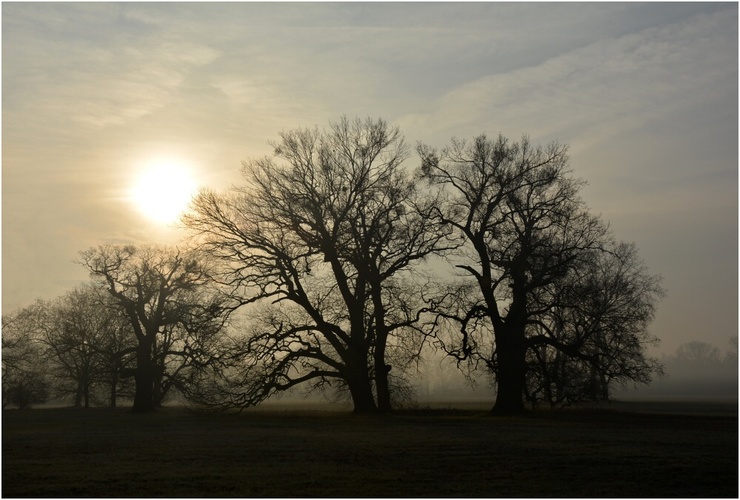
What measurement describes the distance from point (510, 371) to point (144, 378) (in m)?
26.1

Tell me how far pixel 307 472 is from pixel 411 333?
77.0 ft

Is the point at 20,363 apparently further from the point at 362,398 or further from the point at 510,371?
the point at 510,371

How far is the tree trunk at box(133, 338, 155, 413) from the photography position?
177ft

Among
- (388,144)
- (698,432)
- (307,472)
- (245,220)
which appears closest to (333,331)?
(245,220)

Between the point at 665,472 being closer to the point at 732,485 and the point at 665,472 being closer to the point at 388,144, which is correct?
the point at 732,485

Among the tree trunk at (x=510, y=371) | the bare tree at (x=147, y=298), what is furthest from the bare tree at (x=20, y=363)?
the tree trunk at (x=510, y=371)

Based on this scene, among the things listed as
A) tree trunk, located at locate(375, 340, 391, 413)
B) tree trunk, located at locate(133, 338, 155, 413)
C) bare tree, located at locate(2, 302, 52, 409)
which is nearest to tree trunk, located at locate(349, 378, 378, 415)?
tree trunk, located at locate(375, 340, 391, 413)

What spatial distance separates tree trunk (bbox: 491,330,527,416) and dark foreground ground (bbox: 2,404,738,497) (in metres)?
7.85

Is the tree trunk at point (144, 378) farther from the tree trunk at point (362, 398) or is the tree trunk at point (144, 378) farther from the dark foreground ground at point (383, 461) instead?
the dark foreground ground at point (383, 461)

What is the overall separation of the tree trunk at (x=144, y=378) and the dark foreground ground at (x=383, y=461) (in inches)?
876

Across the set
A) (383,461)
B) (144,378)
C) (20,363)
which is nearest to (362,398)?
(144,378)

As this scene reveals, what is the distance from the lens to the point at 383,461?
20.3m

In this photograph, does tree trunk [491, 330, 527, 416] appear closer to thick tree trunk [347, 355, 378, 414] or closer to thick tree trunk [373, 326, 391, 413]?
thick tree trunk [373, 326, 391, 413]

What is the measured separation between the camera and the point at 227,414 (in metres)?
44.7
